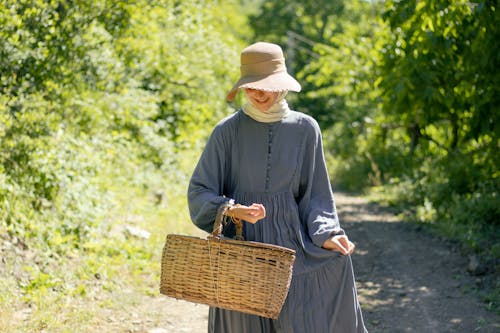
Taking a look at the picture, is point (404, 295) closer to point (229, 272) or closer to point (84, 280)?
point (84, 280)

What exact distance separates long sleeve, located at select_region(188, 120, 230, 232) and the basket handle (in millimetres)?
50

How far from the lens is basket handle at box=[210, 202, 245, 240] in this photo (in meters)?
2.81

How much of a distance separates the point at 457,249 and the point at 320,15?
1084 inches

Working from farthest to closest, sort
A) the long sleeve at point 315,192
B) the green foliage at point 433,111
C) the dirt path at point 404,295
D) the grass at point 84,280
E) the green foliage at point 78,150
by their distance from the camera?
the green foliage at point 433,111 → the green foliage at point 78,150 → the dirt path at point 404,295 → the grass at point 84,280 → the long sleeve at point 315,192

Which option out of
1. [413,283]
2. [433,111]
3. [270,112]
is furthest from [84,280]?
[433,111]

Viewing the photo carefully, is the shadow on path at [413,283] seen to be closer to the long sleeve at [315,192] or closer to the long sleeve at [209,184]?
the long sleeve at [315,192]

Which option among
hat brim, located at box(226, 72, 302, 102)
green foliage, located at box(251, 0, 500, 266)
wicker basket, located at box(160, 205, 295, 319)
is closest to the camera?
wicker basket, located at box(160, 205, 295, 319)

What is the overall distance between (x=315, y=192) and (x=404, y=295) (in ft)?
10.0

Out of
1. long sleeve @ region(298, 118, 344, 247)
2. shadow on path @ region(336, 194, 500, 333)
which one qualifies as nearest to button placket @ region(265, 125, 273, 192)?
long sleeve @ region(298, 118, 344, 247)

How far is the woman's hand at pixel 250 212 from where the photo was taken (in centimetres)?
280

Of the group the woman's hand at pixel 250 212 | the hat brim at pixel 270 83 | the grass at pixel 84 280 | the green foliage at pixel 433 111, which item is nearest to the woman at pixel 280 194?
the hat brim at pixel 270 83

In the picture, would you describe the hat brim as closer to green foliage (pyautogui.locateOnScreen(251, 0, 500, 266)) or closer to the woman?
the woman

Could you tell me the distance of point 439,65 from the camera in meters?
7.70

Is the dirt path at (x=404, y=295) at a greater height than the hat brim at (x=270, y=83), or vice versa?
the hat brim at (x=270, y=83)
